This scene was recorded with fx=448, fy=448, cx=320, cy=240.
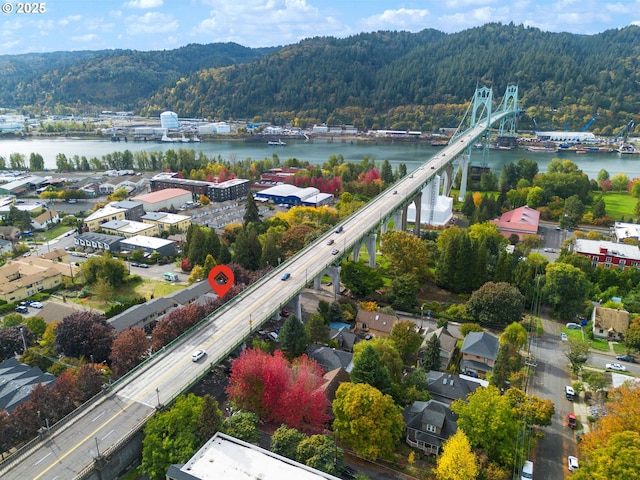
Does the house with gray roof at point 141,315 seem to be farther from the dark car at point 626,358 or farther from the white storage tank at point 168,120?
the white storage tank at point 168,120

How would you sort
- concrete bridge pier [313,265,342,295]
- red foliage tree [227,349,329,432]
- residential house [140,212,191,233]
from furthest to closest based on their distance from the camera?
residential house [140,212,191,233] → concrete bridge pier [313,265,342,295] → red foliage tree [227,349,329,432]

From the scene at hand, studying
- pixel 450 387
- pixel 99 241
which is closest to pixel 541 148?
pixel 99 241

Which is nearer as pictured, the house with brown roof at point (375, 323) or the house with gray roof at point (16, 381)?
the house with gray roof at point (16, 381)

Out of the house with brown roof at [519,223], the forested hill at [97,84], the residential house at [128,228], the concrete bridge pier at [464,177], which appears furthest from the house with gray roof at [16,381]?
the forested hill at [97,84]

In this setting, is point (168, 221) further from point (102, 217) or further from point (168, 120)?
point (168, 120)

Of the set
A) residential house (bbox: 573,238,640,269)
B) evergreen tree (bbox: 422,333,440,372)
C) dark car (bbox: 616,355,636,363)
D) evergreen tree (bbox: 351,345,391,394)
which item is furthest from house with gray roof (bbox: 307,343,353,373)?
residential house (bbox: 573,238,640,269)

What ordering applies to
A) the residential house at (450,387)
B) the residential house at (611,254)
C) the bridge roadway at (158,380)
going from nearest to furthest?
the bridge roadway at (158,380)
the residential house at (450,387)
the residential house at (611,254)

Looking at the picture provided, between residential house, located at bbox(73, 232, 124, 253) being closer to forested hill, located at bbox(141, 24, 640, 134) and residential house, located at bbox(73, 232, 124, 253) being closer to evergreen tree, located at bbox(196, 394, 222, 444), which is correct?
evergreen tree, located at bbox(196, 394, 222, 444)
